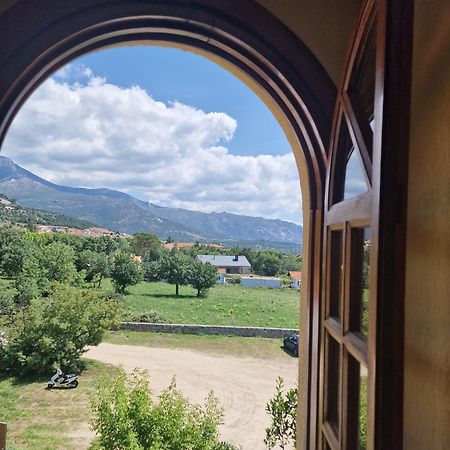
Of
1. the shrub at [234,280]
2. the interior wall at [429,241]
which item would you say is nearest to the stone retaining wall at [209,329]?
the shrub at [234,280]

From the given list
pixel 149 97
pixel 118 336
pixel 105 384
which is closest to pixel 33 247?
pixel 118 336

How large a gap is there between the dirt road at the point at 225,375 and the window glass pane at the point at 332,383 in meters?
7.01

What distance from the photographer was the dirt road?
27.0 ft

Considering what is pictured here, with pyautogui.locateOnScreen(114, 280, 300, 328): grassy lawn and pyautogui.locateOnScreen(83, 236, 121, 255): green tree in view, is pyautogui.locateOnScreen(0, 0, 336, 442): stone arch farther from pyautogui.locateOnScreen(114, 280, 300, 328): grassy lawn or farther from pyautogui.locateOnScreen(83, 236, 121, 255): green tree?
pyautogui.locateOnScreen(83, 236, 121, 255): green tree

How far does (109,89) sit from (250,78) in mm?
68868

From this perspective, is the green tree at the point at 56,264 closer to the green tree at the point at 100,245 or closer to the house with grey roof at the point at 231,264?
the green tree at the point at 100,245

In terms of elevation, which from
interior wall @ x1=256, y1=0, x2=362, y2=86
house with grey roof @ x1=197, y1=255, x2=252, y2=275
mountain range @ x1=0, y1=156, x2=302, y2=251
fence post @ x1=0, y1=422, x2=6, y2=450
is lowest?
house with grey roof @ x1=197, y1=255, x2=252, y2=275

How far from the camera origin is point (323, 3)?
43.3 inches

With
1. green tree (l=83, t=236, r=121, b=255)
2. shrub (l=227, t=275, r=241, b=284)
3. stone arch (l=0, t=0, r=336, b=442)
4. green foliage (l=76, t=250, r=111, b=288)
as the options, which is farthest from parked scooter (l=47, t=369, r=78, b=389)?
shrub (l=227, t=275, r=241, b=284)

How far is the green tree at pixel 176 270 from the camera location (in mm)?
20172

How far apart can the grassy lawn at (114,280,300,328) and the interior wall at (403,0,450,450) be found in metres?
15.0

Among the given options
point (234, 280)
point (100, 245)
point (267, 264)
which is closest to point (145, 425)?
point (100, 245)

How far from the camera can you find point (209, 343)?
13758 millimetres

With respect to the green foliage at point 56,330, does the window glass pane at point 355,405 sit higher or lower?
higher
